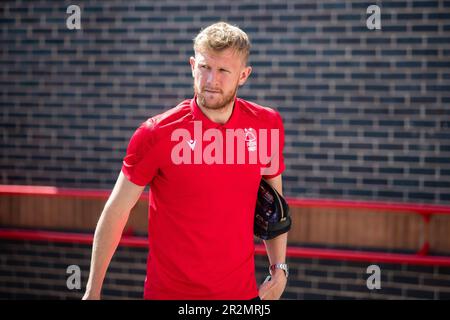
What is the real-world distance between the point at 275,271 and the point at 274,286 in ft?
0.22

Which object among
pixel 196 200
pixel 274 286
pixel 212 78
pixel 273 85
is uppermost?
pixel 273 85

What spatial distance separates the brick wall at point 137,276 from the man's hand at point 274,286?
3.10 meters

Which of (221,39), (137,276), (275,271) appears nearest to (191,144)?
(221,39)

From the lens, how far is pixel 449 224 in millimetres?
5453

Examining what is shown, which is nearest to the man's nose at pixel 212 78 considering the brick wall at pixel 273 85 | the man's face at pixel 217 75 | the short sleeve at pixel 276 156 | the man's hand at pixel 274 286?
the man's face at pixel 217 75

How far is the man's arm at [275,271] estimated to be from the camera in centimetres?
272

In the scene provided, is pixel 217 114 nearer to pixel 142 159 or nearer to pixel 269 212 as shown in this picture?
pixel 142 159

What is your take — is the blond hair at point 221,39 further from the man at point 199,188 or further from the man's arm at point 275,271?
the man's arm at point 275,271

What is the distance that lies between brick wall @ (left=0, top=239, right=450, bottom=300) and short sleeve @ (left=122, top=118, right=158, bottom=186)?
3678 millimetres

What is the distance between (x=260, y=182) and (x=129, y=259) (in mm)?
3729

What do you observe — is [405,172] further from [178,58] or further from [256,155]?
[256,155]

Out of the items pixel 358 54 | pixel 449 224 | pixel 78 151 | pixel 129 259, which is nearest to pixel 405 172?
pixel 449 224

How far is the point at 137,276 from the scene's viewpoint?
6164mm

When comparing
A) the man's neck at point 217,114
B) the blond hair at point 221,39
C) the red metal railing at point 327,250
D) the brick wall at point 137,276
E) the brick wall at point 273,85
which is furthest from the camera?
the brick wall at point 137,276
